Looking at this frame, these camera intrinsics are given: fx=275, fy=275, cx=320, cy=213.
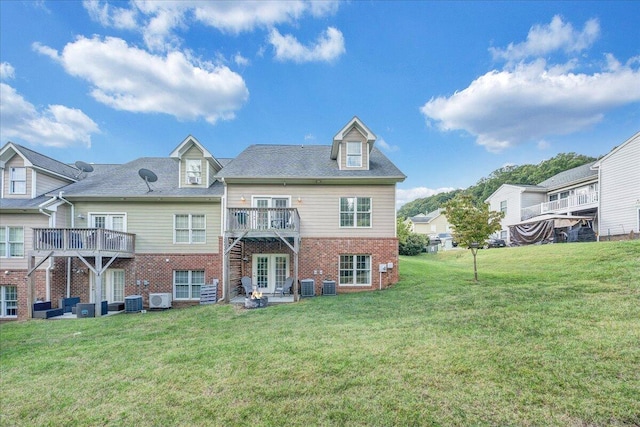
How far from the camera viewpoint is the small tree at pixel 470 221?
11633 mm

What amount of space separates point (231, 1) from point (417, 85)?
1446cm

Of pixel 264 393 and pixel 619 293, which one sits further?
pixel 619 293

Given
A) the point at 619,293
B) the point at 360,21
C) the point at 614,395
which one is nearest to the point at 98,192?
the point at 360,21

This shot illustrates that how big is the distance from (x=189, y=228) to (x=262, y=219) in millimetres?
4442

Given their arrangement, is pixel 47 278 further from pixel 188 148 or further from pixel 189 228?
pixel 188 148

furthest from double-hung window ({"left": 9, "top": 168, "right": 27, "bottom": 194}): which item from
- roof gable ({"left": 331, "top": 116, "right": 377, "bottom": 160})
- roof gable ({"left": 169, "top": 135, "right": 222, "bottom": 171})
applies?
roof gable ({"left": 331, "top": 116, "right": 377, "bottom": 160})

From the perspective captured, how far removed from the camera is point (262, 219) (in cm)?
1223

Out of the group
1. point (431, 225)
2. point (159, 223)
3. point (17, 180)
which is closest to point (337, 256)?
point (159, 223)

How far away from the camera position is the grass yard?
3.94 meters

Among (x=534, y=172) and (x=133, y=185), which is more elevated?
(x=534, y=172)

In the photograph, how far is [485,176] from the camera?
229 feet

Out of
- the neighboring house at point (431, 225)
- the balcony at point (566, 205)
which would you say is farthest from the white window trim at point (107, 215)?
the neighboring house at point (431, 225)

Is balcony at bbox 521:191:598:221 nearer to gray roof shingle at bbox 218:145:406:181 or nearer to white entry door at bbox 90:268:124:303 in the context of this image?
gray roof shingle at bbox 218:145:406:181

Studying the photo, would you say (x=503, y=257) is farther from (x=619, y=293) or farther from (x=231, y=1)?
(x=231, y=1)
